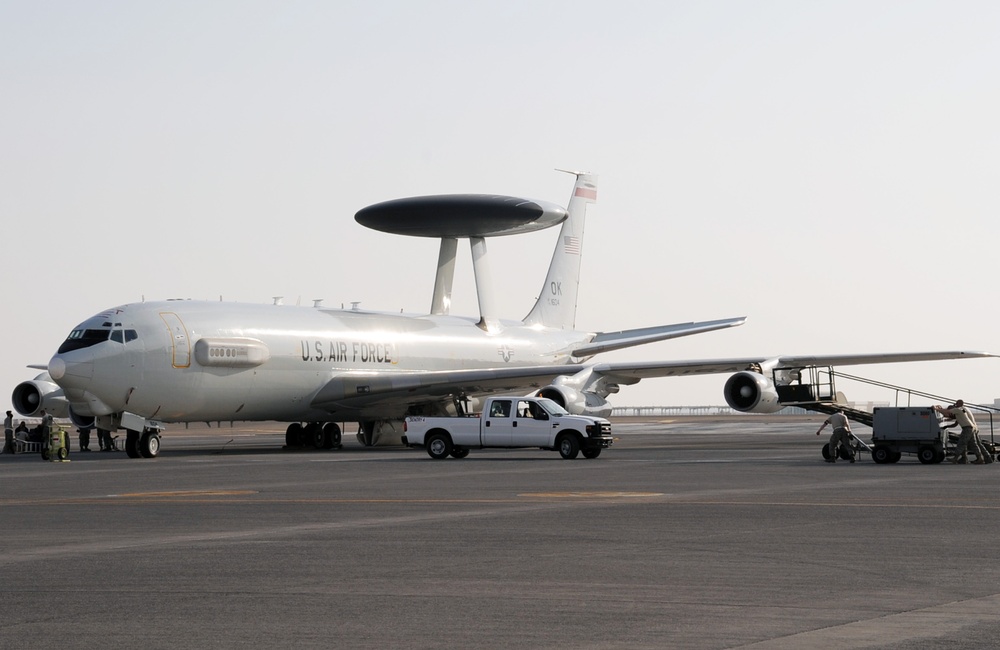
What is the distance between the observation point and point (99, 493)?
24.8 metres

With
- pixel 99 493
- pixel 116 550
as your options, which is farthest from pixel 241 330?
pixel 116 550

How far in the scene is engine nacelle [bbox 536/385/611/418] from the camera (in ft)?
146

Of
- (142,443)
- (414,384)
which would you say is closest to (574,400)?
(414,384)

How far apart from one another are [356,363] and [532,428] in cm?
1426

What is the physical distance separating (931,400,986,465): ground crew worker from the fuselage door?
21.9 metres

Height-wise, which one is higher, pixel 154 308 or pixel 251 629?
pixel 154 308

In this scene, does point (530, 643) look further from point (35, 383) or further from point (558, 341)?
point (558, 341)

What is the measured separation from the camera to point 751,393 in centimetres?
4472

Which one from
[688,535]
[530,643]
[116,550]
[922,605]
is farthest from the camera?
[688,535]

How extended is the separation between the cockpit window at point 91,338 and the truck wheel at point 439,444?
32.4 ft

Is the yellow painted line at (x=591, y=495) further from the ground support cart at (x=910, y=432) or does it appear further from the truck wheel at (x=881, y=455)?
the truck wheel at (x=881, y=455)

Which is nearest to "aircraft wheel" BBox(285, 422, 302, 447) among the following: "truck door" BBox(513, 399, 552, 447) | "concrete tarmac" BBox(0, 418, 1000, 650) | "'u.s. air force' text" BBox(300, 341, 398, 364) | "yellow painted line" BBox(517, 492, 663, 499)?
"'u.s. air force' text" BBox(300, 341, 398, 364)

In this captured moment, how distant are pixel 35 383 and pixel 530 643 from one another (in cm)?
4243

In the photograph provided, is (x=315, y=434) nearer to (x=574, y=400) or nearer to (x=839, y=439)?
(x=574, y=400)
